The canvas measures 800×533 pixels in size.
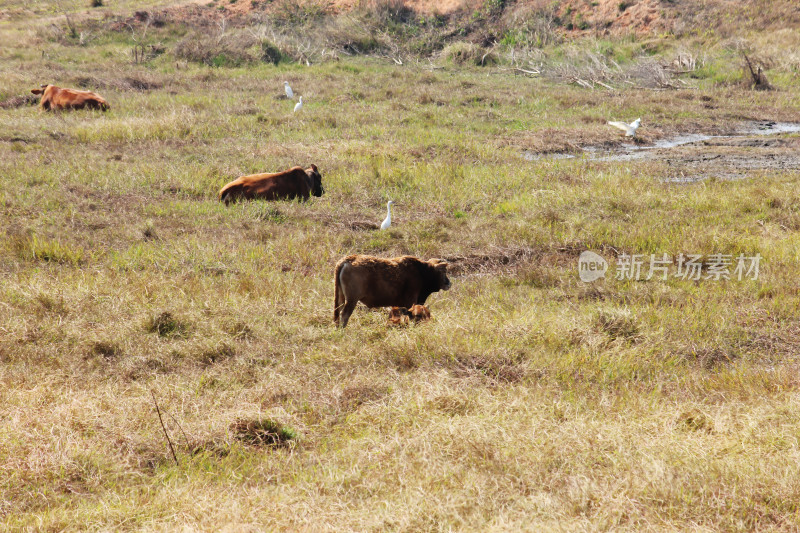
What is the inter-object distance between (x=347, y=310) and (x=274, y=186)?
453cm

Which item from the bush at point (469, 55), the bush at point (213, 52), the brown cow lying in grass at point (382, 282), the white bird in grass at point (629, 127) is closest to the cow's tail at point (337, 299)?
the brown cow lying in grass at point (382, 282)

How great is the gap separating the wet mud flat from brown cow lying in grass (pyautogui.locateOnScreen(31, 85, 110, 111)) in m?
10.4

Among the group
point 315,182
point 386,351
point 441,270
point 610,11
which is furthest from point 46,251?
point 610,11

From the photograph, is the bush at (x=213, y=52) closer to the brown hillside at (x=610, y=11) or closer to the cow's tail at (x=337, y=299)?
the brown hillside at (x=610, y=11)

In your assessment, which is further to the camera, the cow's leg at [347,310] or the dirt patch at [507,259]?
the dirt patch at [507,259]

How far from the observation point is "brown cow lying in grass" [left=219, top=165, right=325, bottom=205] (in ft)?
31.6

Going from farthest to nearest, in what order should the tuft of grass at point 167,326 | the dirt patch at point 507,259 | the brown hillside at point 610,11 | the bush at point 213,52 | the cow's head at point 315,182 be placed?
1. the brown hillside at point 610,11
2. the bush at point 213,52
3. the cow's head at point 315,182
4. the dirt patch at point 507,259
5. the tuft of grass at point 167,326

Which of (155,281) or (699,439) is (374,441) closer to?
(699,439)

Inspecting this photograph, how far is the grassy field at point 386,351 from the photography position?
3.39 m

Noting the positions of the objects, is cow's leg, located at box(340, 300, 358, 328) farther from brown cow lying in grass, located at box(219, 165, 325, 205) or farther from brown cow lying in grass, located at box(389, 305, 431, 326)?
brown cow lying in grass, located at box(219, 165, 325, 205)

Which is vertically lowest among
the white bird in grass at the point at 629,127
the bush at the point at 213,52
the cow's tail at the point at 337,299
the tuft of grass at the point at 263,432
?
the tuft of grass at the point at 263,432

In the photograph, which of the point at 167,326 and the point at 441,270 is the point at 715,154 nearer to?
the point at 441,270

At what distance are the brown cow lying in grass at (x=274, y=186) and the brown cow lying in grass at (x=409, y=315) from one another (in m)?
4.13

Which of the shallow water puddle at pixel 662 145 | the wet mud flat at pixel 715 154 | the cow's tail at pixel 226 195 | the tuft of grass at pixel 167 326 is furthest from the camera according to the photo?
the shallow water puddle at pixel 662 145
